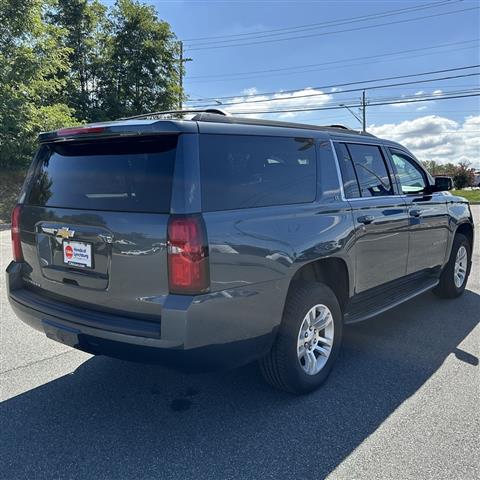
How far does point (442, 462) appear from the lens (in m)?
2.60

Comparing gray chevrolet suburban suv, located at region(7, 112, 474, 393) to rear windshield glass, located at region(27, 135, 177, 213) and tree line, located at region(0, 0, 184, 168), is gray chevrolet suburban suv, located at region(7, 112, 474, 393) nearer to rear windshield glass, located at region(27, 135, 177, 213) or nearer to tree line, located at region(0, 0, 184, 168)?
rear windshield glass, located at region(27, 135, 177, 213)

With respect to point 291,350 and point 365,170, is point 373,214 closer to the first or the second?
point 365,170

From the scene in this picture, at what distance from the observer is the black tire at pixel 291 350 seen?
3115 mm

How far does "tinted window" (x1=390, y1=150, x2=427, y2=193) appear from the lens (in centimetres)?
468

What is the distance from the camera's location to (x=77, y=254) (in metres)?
2.91

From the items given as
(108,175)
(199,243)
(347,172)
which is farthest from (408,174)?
(108,175)

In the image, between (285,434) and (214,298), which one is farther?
(285,434)

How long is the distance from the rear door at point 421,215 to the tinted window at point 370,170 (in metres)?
0.28

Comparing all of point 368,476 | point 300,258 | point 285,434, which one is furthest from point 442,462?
point 300,258

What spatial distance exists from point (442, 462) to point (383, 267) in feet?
5.98

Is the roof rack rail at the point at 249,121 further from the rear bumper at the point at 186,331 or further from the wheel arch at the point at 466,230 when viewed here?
the wheel arch at the point at 466,230

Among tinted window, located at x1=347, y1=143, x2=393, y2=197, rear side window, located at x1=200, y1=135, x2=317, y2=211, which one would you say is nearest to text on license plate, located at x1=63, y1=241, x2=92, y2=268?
rear side window, located at x1=200, y1=135, x2=317, y2=211

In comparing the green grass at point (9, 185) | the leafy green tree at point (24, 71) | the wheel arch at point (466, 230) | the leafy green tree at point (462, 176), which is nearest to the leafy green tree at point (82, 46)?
the green grass at point (9, 185)

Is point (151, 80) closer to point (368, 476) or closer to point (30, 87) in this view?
point (30, 87)
